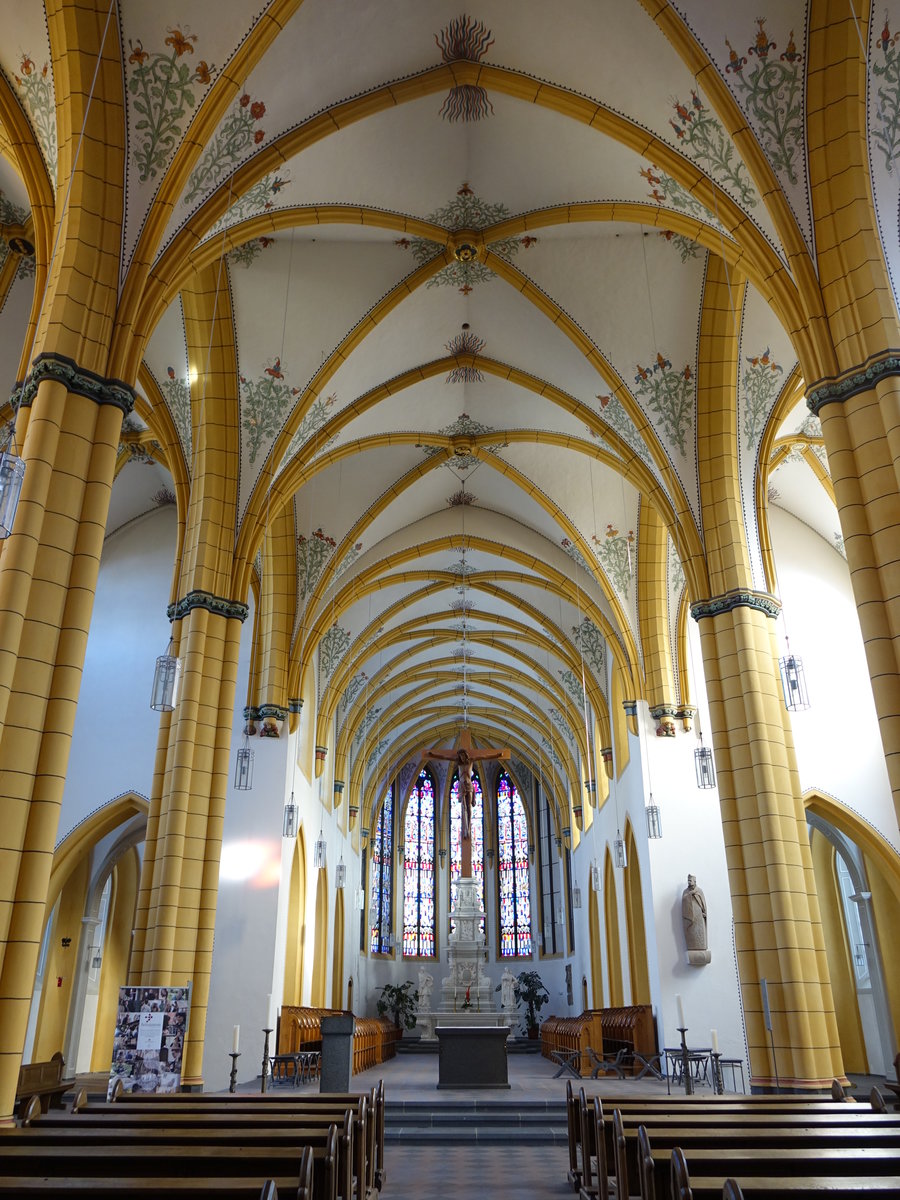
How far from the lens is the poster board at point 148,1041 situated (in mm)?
8695

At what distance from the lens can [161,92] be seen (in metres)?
8.38

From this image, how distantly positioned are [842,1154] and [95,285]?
790cm

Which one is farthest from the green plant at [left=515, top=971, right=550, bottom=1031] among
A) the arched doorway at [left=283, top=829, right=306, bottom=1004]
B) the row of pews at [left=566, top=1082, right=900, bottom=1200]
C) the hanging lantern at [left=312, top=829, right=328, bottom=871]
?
the row of pews at [left=566, top=1082, right=900, bottom=1200]

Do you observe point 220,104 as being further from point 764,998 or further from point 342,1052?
point 342,1052

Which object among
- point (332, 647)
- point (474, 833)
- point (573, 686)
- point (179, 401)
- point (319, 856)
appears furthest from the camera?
point (474, 833)

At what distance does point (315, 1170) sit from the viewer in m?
4.32

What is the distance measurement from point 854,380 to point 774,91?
2.95m

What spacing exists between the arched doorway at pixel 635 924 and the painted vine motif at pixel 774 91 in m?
12.8

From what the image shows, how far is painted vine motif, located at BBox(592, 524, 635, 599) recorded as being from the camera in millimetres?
16953

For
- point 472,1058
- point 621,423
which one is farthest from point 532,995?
point 621,423

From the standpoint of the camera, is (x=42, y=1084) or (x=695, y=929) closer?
(x=42, y=1084)

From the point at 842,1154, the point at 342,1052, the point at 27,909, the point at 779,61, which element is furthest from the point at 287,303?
the point at 842,1154

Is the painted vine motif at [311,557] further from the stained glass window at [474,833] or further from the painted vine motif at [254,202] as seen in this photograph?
the stained glass window at [474,833]

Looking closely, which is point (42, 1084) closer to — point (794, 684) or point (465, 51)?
point (794, 684)
